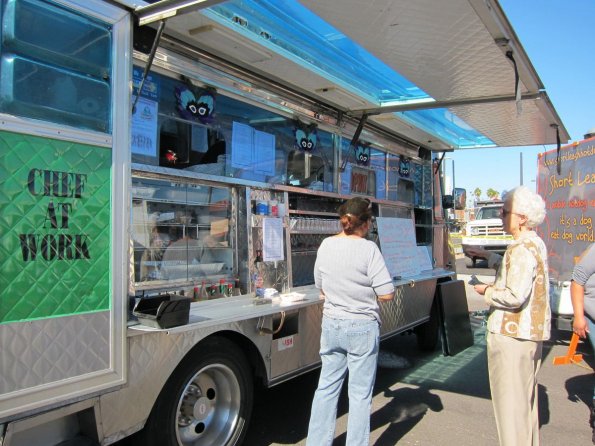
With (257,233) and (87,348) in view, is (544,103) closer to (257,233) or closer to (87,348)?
(257,233)

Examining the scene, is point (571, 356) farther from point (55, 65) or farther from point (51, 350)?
point (55, 65)

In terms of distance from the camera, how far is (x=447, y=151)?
751 cm

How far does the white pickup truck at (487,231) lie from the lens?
18125mm

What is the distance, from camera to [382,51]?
3492 mm

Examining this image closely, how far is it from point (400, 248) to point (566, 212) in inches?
100

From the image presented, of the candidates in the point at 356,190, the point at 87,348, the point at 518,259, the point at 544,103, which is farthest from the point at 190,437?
the point at 544,103

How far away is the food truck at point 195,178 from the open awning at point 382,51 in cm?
2

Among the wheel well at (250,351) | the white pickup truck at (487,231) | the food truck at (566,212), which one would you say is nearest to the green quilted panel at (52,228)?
the wheel well at (250,351)

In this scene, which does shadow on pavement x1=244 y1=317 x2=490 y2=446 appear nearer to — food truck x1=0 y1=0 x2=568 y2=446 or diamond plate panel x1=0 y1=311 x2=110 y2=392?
food truck x1=0 y1=0 x2=568 y2=446

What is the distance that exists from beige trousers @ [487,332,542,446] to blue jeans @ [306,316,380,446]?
0.76m

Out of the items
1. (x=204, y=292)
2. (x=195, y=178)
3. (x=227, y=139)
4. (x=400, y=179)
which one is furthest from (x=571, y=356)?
(x=195, y=178)

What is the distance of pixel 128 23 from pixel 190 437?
8.01ft

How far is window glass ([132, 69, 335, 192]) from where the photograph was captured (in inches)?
136

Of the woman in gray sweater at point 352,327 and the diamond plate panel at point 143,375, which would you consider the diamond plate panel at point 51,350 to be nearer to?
the diamond plate panel at point 143,375
